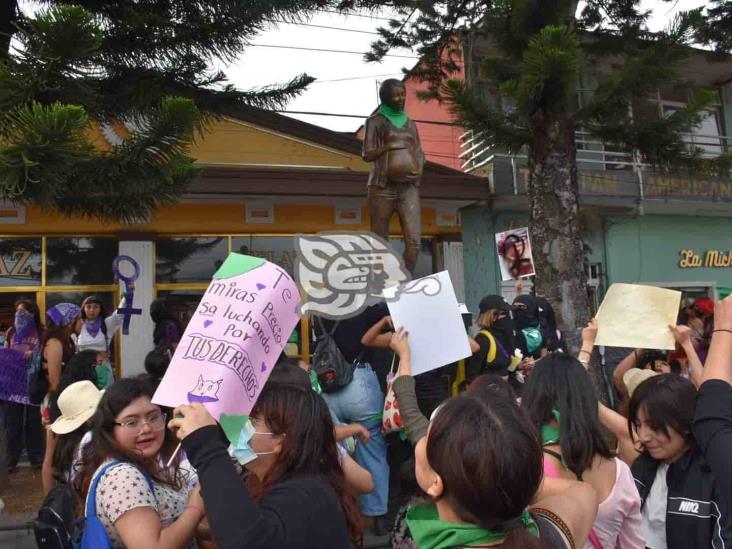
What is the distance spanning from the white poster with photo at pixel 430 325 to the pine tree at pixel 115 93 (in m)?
1.79

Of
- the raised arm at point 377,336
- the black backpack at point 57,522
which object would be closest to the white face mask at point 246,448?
the black backpack at point 57,522

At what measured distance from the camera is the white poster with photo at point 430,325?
315 cm

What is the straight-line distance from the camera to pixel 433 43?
906 cm

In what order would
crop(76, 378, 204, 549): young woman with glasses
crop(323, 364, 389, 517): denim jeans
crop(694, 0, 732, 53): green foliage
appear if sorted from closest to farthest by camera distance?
crop(76, 378, 204, 549): young woman with glasses < crop(323, 364, 389, 517): denim jeans < crop(694, 0, 732, 53): green foliage

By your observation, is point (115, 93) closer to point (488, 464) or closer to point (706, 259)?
point (488, 464)

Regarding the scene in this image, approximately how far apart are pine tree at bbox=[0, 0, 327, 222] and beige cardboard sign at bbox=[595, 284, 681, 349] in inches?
99.8

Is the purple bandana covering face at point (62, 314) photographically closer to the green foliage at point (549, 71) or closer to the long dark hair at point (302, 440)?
the green foliage at point (549, 71)

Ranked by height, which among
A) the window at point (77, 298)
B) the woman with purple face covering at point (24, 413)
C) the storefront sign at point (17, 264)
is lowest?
the woman with purple face covering at point (24, 413)

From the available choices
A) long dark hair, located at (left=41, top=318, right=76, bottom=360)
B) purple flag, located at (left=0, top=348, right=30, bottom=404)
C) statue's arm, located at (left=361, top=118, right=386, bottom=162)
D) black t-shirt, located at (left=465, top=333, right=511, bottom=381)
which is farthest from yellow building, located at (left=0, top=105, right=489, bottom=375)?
black t-shirt, located at (left=465, top=333, right=511, bottom=381)

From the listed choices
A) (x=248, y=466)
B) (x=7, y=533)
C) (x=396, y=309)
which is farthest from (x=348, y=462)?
(x=7, y=533)

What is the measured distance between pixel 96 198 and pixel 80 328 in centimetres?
312

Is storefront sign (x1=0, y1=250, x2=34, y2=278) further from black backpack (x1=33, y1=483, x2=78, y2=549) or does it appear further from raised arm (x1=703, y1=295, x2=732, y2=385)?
raised arm (x1=703, y1=295, x2=732, y2=385)

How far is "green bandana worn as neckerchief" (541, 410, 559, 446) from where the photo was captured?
84.5 inches

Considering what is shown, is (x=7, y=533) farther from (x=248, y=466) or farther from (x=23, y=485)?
(x=248, y=466)
